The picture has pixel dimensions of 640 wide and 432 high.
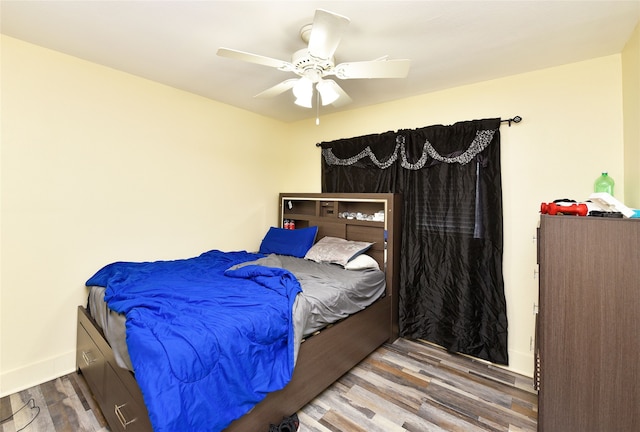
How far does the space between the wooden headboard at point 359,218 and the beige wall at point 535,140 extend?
0.94 meters

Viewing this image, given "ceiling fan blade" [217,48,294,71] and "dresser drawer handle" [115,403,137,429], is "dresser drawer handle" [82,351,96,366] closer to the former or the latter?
"dresser drawer handle" [115,403,137,429]

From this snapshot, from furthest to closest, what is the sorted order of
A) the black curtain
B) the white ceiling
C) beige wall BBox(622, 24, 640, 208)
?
the black curtain < beige wall BBox(622, 24, 640, 208) < the white ceiling

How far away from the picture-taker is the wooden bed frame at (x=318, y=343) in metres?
1.59

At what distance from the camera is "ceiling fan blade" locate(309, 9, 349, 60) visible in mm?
1359

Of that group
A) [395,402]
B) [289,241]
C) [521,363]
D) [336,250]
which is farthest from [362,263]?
[521,363]

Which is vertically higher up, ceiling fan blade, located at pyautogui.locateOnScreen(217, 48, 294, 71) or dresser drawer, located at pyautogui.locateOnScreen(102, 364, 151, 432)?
ceiling fan blade, located at pyautogui.locateOnScreen(217, 48, 294, 71)

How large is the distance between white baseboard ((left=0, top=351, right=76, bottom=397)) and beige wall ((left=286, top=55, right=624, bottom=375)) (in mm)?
3629

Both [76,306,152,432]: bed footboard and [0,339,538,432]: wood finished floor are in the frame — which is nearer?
[76,306,152,432]: bed footboard

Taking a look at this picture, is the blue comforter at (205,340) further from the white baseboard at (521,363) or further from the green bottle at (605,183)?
the green bottle at (605,183)

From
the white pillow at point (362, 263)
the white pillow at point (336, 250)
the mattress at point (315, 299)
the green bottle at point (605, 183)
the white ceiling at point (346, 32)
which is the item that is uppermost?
the white ceiling at point (346, 32)

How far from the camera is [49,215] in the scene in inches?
89.1

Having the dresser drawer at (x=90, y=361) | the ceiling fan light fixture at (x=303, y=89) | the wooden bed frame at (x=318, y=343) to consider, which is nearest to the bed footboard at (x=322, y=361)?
the wooden bed frame at (x=318, y=343)

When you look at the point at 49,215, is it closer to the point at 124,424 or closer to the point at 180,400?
the point at 124,424

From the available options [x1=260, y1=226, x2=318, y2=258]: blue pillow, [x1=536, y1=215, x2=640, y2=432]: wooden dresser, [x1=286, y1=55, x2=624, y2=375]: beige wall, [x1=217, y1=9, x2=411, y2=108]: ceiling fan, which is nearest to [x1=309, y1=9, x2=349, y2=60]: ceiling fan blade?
[x1=217, y1=9, x2=411, y2=108]: ceiling fan
